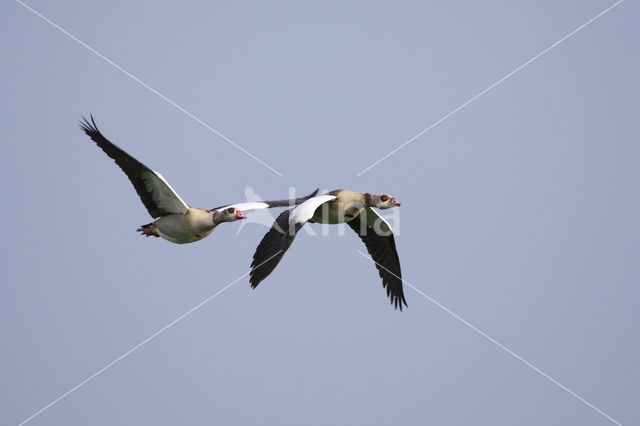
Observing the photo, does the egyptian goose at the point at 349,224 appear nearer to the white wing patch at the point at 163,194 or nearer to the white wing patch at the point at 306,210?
the white wing patch at the point at 306,210

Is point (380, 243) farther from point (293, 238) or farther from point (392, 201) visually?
point (293, 238)

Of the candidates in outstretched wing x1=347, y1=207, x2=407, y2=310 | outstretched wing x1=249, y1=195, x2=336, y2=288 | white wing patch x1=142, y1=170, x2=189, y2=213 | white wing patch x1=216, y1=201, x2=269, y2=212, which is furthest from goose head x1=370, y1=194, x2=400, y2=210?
white wing patch x1=142, y1=170, x2=189, y2=213

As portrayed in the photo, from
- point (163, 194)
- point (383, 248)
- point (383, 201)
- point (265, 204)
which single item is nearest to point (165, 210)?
point (163, 194)

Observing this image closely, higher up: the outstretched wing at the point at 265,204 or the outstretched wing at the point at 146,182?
the outstretched wing at the point at 146,182

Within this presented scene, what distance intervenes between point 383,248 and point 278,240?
4.78m

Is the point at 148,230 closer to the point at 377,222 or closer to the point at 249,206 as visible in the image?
the point at 249,206

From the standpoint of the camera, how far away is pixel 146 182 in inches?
649

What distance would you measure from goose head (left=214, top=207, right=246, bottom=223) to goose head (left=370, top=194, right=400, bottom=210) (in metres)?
2.94

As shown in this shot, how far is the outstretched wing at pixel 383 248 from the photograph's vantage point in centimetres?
1930

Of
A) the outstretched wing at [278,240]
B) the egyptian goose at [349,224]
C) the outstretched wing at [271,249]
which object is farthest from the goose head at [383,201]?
the outstretched wing at [271,249]

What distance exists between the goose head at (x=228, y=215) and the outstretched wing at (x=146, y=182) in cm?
62

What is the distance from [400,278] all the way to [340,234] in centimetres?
197

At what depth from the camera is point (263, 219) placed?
18.2 metres

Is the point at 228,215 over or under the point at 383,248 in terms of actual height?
over
